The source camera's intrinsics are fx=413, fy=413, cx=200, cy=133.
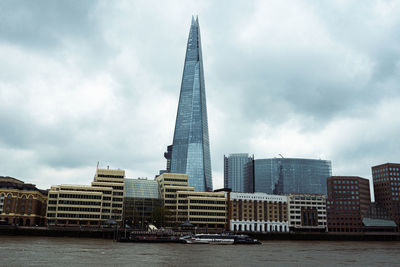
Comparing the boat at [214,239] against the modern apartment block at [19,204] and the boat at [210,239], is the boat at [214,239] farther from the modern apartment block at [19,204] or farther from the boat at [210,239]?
the modern apartment block at [19,204]

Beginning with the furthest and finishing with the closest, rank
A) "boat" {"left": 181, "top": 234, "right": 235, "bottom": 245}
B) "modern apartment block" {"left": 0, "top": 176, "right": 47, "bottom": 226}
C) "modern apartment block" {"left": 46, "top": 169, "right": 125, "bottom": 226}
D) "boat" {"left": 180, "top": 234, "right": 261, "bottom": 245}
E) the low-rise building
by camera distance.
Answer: "modern apartment block" {"left": 46, "top": 169, "right": 125, "bottom": 226}
the low-rise building
"modern apartment block" {"left": 0, "top": 176, "right": 47, "bottom": 226}
"boat" {"left": 181, "top": 234, "right": 235, "bottom": 245}
"boat" {"left": 180, "top": 234, "right": 261, "bottom": 245}

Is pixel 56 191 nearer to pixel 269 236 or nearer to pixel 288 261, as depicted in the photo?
pixel 269 236

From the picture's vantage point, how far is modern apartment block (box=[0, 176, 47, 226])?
17688cm

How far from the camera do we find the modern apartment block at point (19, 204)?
176875 millimetres

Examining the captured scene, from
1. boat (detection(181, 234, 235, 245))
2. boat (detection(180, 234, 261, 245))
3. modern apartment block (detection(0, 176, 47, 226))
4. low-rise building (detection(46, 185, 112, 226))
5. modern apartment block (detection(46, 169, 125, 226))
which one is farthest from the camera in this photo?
modern apartment block (detection(46, 169, 125, 226))

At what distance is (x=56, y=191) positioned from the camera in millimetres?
186875

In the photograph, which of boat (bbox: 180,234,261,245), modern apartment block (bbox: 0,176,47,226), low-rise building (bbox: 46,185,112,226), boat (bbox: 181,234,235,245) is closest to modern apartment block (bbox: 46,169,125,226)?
low-rise building (bbox: 46,185,112,226)

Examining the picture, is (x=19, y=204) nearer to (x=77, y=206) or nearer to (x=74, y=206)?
(x=74, y=206)

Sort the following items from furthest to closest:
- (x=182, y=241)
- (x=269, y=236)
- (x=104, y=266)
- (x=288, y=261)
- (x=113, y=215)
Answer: (x=113, y=215) < (x=269, y=236) < (x=182, y=241) < (x=288, y=261) < (x=104, y=266)

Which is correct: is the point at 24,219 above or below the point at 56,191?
below

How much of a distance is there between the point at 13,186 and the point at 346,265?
15343cm

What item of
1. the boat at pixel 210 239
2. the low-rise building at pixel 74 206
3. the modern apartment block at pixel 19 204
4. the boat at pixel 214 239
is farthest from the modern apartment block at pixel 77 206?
the boat at pixel 214 239

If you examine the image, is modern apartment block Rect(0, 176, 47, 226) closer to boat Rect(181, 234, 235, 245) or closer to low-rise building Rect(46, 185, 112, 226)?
low-rise building Rect(46, 185, 112, 226)

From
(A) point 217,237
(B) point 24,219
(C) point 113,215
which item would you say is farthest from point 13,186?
(A) point 217,237
